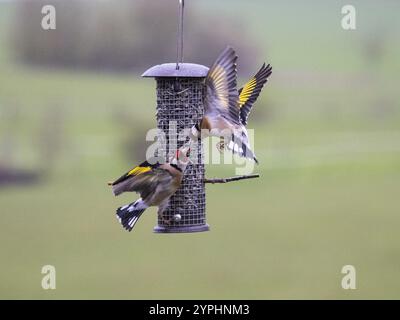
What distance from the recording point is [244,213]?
11.7m

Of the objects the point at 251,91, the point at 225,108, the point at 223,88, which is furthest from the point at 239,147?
the point at 251,91

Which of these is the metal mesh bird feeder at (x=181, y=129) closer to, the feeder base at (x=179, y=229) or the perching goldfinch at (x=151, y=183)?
the feeder base at (x=179, y=229)

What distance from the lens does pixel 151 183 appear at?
243 inches

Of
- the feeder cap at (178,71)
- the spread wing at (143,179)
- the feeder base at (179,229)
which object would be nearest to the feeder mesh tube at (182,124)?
the feeder base at (179,229)

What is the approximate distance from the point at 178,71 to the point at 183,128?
1.48ft

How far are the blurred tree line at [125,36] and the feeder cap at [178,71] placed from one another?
324 cm

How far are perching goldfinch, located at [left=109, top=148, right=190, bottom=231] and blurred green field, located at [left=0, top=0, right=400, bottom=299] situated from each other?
385cm

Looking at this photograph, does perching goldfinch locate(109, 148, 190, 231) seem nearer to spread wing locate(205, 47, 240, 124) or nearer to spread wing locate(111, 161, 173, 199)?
spread wing locate(111, 161, 173, 199)

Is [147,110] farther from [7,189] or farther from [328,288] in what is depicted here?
[328,288]

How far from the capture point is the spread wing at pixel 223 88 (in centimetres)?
596

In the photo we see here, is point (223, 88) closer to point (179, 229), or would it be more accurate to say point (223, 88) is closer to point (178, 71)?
point (178, 71)
